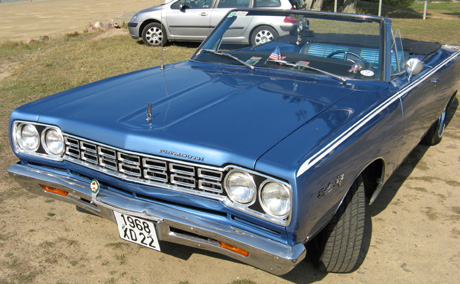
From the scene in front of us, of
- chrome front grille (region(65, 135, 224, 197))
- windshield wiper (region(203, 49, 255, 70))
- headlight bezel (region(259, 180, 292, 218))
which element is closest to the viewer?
headlight bezel (region(259, 180, 292, 218))

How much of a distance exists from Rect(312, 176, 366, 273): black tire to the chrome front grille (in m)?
0.80

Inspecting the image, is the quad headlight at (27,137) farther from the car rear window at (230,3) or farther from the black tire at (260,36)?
the car rear window at (230,3)

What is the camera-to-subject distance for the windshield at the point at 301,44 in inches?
143

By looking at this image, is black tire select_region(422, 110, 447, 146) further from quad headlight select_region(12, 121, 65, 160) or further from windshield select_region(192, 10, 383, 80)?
quad headlight select_region(12, 121, 65, 160)

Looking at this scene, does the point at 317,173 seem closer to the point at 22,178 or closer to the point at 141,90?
the point at 141,90

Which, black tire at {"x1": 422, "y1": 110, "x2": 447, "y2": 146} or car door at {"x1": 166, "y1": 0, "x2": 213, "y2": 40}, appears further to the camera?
car door at {"x1": 166, "y1": 0, "x2": 213, "y2": 40}

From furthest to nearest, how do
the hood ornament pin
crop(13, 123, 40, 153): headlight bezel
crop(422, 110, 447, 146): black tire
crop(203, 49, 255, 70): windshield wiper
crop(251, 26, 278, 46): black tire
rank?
crop(422, 110, 447, 146): black tire → crop(251, 26, 278, 46): black tire → crop(203, 49, 255, 70): windshield wiper → crop(13, 123, 40, 153): headlight bezel → the hood ornament pin

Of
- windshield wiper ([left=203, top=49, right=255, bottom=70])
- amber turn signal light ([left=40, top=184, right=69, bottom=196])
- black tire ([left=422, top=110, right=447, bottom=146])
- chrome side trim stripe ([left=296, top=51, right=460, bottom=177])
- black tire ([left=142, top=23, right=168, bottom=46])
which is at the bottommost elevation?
black tire ([left=422, top=110, right=447, bottom=146])

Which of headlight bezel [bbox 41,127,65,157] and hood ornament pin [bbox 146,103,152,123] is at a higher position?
hood ornament pin [bbox 146,103,152,123]

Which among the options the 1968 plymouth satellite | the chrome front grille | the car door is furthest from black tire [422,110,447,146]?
the car door

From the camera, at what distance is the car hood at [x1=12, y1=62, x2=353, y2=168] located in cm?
252

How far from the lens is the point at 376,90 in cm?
334

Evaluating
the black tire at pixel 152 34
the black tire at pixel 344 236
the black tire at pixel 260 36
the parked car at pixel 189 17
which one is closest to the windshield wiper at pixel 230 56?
the black tire at pixel 260 36

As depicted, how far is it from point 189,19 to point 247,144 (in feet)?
27.8
